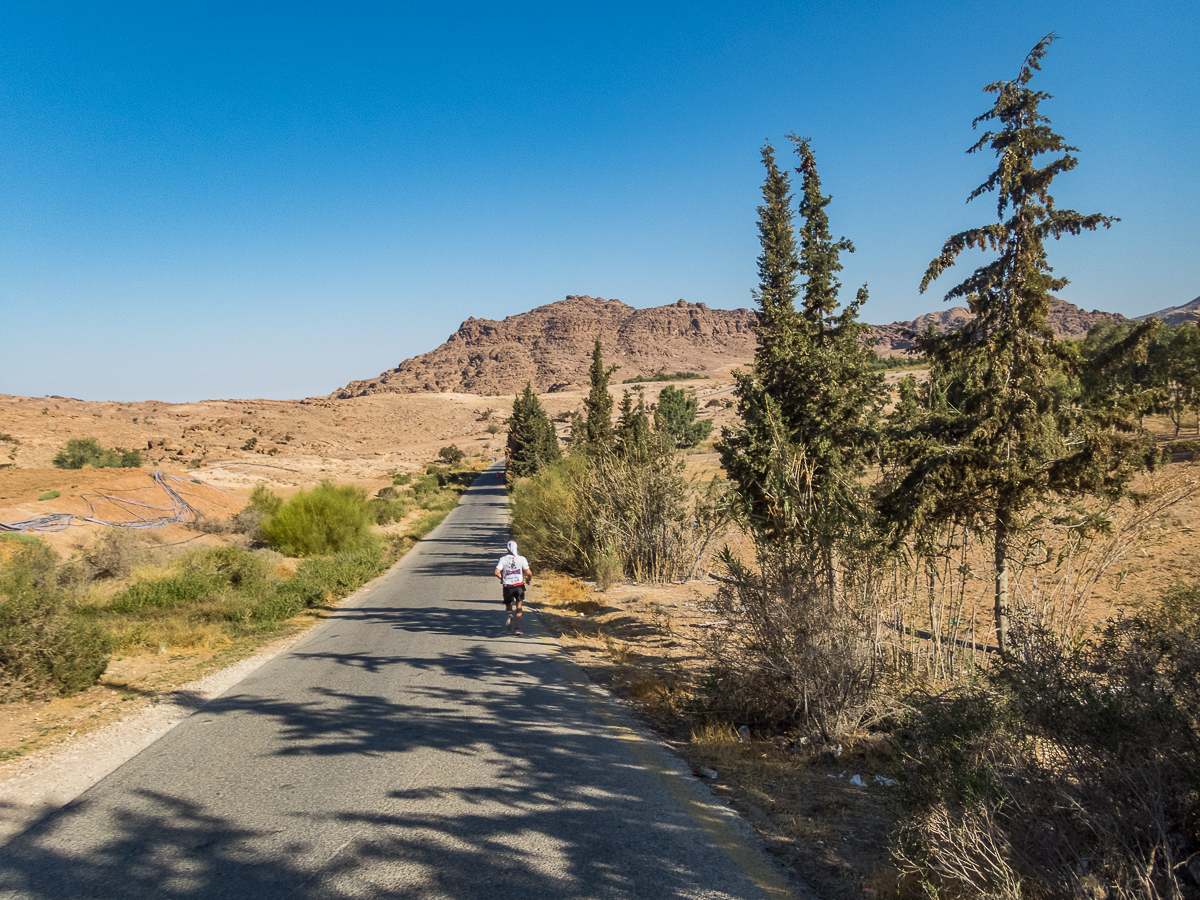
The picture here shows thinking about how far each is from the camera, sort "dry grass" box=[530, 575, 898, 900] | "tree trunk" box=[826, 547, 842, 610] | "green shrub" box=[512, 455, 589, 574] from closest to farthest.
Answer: "dry grass" box=[530, 575, 898, 900] → "tree trunk" box=[826, 547, 842, 610] → "green shrub" box=[512, 455, 589, 574]

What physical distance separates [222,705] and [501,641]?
3511mm

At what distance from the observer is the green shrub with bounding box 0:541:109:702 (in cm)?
639

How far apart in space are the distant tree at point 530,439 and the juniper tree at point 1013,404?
3047 cm

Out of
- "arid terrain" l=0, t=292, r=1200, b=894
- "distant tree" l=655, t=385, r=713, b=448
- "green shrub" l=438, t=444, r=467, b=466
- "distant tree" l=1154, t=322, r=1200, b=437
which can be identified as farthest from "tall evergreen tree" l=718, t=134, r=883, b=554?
"green shrub" l=438, t=444, r=467, b=466

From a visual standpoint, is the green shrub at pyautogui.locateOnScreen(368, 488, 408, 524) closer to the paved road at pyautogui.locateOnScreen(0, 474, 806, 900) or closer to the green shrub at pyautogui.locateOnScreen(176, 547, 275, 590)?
the green shrub at pyautogui.locateOnScreen(176, 547, 275, 590)

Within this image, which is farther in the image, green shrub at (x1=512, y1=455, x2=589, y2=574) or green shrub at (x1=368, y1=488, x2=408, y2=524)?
green shrub at (x1=368, y1=488, x2=408, y2=524)

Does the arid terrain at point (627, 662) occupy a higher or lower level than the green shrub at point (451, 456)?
lower

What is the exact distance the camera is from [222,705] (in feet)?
21.2

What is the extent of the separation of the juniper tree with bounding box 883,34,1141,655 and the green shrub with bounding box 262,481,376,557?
1771 centimetres

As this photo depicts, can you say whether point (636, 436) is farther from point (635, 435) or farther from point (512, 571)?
point (512, 571)

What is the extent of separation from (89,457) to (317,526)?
3191 cm

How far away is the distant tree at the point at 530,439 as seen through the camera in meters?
39.4

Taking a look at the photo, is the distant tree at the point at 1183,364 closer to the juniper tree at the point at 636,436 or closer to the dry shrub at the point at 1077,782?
the juniper tree at the point at 636,436

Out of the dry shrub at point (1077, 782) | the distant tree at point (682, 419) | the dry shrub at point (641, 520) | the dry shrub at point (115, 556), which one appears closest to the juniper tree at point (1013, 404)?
the dry shrub at point (1077, 782)
